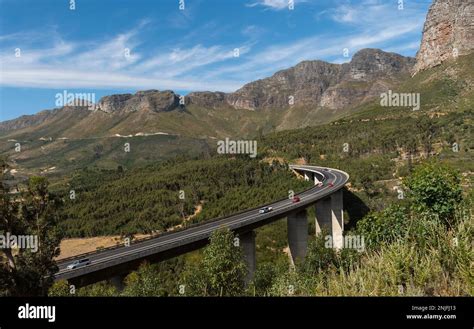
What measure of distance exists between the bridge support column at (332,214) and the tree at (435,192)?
5605cm

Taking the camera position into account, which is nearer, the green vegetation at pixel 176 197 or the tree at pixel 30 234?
the tree at pixel 30 234

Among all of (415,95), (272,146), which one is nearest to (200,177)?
(272,146)

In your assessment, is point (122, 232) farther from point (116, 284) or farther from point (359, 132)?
point (359, 132)

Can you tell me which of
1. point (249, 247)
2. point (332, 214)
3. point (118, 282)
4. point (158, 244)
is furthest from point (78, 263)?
point (332, 214)

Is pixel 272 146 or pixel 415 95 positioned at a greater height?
pixel 415 95

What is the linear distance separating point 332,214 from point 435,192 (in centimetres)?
5864

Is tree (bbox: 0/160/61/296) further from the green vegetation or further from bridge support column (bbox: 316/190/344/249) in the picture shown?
the green vegetation

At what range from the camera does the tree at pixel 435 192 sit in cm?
1245

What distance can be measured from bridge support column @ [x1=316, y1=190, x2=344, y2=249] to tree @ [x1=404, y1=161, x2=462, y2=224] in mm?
56049

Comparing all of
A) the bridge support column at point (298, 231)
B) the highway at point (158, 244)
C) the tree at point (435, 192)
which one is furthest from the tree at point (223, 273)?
the bridge support column at point (298, 231)

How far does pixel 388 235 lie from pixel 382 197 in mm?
69182

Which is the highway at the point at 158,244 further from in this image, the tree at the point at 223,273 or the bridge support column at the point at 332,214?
the bridge support column at the point at 332,214

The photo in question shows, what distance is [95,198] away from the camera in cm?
11050
